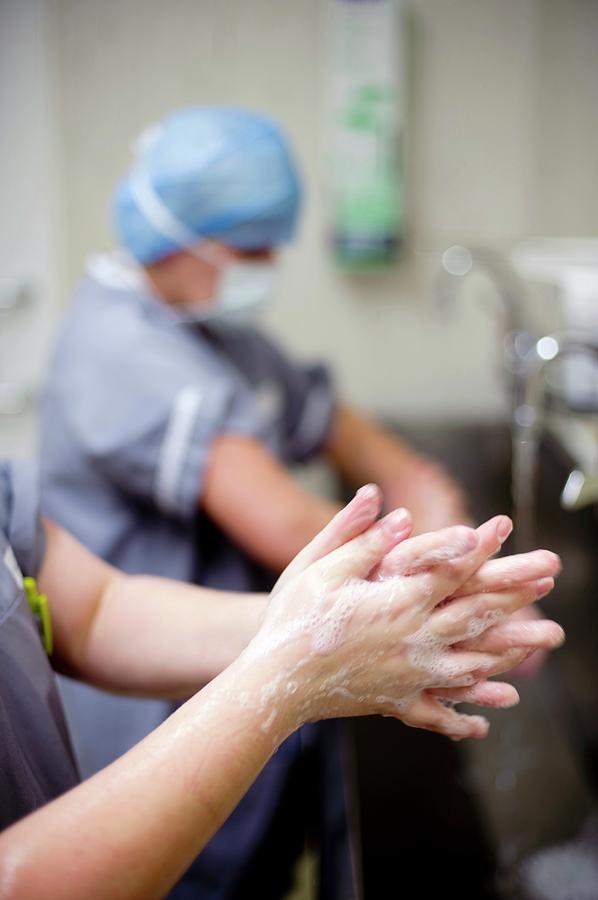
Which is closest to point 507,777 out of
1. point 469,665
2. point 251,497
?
point 251,497

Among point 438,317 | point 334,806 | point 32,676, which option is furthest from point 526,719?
point 438,317

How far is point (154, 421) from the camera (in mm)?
1049

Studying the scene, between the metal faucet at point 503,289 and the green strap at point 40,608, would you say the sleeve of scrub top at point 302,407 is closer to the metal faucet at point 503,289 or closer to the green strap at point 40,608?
the metal faucet at point 503,289

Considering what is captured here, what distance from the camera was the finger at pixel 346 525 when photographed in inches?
21.0

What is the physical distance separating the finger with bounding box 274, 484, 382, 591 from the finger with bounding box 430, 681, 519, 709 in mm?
124

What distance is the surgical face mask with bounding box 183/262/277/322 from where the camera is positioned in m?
1.20

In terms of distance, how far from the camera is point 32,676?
63 centimetres

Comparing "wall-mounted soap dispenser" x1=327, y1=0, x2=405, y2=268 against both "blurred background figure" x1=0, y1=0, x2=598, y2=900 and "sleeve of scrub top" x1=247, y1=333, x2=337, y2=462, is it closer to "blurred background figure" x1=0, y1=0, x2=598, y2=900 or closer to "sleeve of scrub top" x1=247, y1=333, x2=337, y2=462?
"blurred background figure" x1=0, y1=0, x2=598, y2=900

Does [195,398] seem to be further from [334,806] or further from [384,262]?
[384,262]

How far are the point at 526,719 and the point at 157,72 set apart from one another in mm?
1504

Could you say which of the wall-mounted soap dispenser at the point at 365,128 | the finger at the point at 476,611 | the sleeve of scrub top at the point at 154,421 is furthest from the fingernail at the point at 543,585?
the wall-mounted soap dispenser at the point at 365,128

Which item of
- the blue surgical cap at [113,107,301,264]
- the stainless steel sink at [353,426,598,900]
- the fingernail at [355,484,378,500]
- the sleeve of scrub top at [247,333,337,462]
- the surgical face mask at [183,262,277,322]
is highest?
the blue surgical cap at [113,107,301,264]

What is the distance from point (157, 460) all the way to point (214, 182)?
1.24 feet

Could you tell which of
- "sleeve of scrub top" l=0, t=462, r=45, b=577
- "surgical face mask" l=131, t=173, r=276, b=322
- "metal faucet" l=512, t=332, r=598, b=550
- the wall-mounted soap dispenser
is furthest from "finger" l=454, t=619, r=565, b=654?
the wall-mounted soap dispenser
